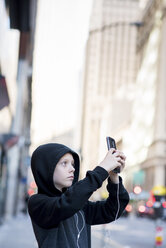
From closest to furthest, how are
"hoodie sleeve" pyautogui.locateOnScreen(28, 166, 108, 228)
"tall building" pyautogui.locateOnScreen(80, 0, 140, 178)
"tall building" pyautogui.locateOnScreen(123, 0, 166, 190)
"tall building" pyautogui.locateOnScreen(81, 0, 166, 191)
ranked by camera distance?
"hoodie sleeve" pyautogui.locateOnScreen(28, 166, 108, 228) → "tall building" pyautogui.locateOnScreen(123, 0, 166, 190) → "tall building" pyautogui.locateOnScreen(81, 0, 166, 191) → "tall building" pyautogui.locateOnScreen(80, 0, 140, 178)

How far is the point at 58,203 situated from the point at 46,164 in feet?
0.79

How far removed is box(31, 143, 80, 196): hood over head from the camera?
8.56 feet

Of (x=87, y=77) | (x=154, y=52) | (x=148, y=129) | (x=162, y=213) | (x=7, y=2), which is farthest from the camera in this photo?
(x=87, y=77)

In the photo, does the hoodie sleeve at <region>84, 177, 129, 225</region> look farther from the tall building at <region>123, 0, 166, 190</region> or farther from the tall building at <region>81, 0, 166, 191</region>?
the tall building at <region>123, 0, 166, 190</region>

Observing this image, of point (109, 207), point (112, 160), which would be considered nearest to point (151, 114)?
point (109, 207)

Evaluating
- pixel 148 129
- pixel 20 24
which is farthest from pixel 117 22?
pixel 20 24

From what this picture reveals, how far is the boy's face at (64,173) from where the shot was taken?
2648 mm

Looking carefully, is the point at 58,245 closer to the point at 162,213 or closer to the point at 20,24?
the point at 162,213

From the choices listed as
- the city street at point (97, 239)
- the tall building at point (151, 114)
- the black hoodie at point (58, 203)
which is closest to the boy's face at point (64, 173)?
the black hoodie at point (58, 203)

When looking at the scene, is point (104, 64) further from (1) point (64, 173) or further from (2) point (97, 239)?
(1) point (64, 173)

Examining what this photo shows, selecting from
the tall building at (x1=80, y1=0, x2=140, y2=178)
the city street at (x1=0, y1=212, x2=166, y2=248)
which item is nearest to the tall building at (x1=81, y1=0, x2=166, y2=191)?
the tall building at (x1=80, y1=0, x2=140, y2=178)

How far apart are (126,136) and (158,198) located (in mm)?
72960

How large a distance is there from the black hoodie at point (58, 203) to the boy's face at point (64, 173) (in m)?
0.03

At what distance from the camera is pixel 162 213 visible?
13.2 meters
